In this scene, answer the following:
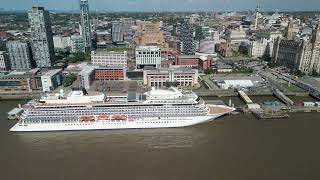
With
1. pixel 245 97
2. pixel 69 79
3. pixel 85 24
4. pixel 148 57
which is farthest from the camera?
pixel 85 24

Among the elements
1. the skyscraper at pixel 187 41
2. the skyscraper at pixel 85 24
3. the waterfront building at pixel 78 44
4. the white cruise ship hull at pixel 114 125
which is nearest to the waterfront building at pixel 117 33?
the skyscraper at pixel 85 24

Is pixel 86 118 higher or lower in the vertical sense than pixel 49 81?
lower

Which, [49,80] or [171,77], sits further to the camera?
[171,77]

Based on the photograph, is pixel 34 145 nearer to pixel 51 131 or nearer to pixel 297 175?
pixel 51 131

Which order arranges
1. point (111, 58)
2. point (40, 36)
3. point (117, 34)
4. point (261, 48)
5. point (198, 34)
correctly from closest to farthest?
point (40, 36)
point (111, 58)
point (261, 48)
point (198, 34)
point (117, 34)

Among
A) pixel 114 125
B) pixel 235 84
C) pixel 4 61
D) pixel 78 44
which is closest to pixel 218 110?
pixel 114 125

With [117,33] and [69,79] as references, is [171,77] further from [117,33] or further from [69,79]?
[117,33]

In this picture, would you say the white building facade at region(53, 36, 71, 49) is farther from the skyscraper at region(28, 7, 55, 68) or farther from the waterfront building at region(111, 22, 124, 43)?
the skyscraper at region(28, 7, 55, 68)
